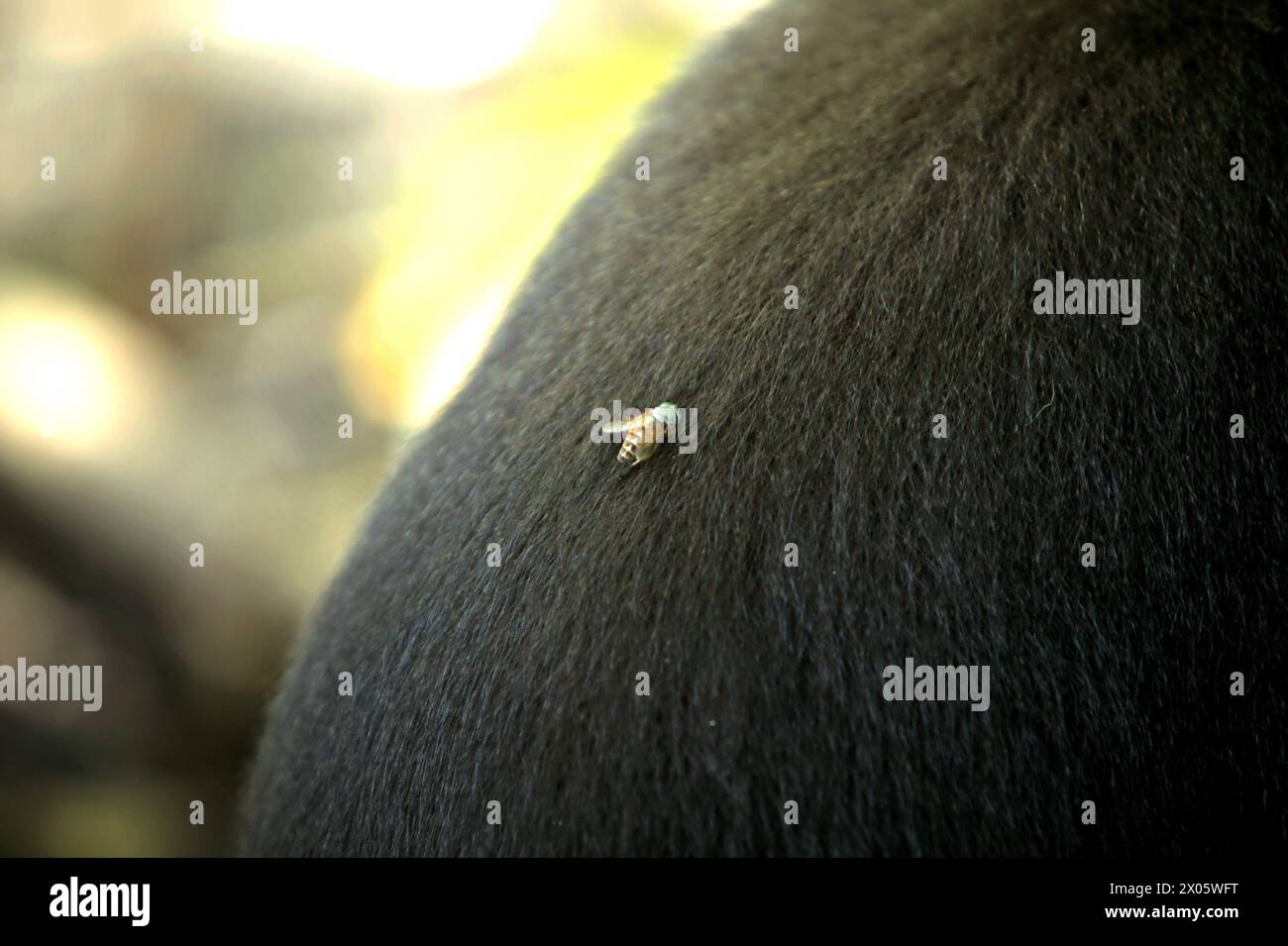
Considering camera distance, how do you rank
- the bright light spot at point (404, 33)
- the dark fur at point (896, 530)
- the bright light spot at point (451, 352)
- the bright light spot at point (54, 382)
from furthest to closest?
the bright light spot at point (404, 33) → the bright light spot at point (451, 352) → the bright light spot at point (54, 382) → the dark fur at point (896, 530)

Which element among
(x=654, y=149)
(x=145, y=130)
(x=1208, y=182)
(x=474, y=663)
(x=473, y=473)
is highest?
(x=145, y=130)

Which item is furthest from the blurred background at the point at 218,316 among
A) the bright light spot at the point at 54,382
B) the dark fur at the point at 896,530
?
the dark fur at the point at 896,530

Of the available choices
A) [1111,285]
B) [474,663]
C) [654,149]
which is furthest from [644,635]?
[654,149]

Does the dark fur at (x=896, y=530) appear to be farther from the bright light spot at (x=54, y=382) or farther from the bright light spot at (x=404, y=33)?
the bright light spot at (x=404, y=33)

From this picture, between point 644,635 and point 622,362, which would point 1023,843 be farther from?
point 622,362

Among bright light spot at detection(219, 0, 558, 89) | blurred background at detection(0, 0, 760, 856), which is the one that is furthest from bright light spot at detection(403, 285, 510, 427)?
bright light spot at detection(219, 0, 558, 89)
